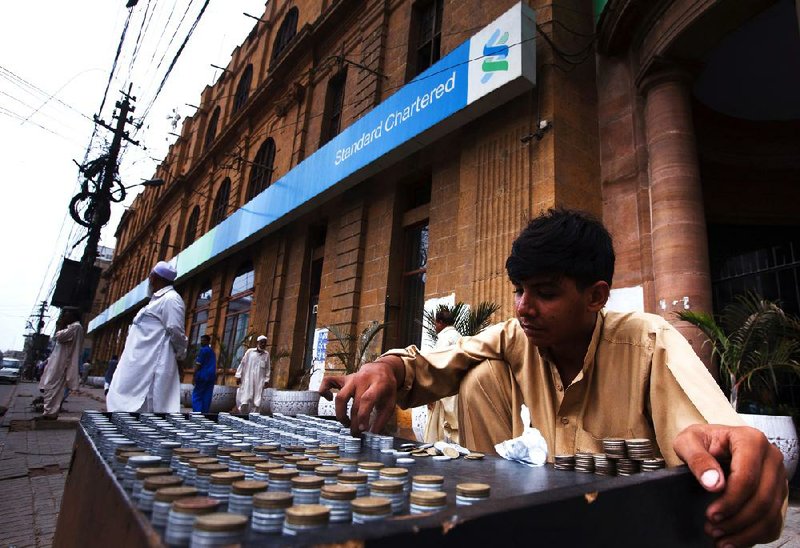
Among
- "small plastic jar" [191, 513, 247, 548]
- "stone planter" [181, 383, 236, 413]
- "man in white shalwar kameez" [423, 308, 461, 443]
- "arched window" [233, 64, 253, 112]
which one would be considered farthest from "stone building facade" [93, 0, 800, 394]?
"arched window" [233, 64, 253, 112]

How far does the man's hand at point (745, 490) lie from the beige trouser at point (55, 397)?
352 inches

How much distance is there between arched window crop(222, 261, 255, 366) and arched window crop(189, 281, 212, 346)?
2.74 metres

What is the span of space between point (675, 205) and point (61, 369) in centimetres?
958

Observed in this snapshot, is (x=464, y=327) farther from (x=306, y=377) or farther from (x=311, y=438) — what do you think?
(x=306, y=377)

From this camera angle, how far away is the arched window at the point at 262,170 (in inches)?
618

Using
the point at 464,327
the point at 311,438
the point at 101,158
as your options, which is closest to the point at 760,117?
the point at 464,327

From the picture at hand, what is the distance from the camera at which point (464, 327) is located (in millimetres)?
6043

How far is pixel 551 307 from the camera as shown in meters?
1.33

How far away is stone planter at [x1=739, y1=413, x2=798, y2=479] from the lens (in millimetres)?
3744

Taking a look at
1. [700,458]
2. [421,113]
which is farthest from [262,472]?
[421,113]

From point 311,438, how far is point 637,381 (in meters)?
1.01

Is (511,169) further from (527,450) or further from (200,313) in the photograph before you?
(200,313)

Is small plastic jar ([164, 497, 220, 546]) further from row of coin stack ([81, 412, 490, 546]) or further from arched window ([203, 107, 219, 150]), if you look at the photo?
arched window ([203, 107, 219, 150])

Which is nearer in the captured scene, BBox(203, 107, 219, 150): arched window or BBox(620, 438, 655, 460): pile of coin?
BBox(620, 438, 655, 460): pile of coin
